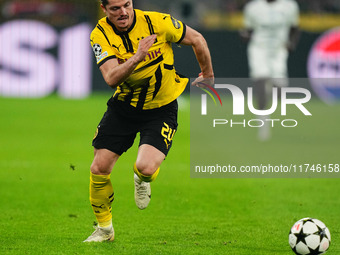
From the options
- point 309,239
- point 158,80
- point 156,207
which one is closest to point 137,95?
point 158,80

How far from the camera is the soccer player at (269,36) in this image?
15.3 m

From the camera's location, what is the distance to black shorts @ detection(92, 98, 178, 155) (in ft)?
23.0

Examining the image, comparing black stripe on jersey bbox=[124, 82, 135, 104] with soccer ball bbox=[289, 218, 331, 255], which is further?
black stripe on jersey bbox=[124, 82, 135, 104]

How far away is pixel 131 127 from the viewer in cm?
716

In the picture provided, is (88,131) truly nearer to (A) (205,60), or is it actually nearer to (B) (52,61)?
(B) (52,61)

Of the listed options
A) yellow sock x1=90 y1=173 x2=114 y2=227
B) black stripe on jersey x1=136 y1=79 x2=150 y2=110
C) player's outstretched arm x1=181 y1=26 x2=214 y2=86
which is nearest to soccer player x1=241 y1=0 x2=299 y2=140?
player's outstretched arm x1=181 y1=26 x2=214 y2=86

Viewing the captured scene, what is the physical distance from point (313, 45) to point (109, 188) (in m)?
16.7

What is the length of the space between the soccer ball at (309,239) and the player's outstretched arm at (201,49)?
5.72 feet

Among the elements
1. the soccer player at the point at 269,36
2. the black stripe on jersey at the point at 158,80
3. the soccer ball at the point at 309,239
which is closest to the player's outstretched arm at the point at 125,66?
the black stripe on jersey at the point at 158,80

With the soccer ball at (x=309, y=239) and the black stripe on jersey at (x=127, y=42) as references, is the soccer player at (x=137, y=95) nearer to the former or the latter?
the black stripe on jersey at (x=127, y=42)

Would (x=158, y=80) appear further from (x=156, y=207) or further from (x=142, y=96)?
(x=156, y=207)

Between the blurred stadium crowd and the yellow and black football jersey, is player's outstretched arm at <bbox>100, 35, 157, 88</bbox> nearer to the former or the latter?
the yellow and black football jersey

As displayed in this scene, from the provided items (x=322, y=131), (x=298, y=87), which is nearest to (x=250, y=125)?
(x=322, y=131)

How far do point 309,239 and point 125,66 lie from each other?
1958mm
